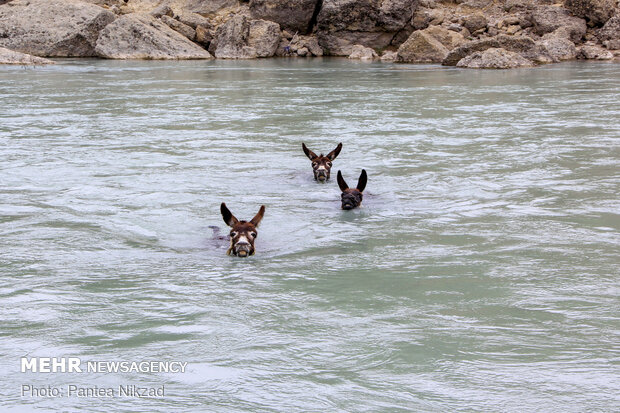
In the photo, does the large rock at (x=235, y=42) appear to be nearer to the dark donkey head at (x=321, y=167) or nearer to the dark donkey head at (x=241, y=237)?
the dark donkey head at (x=321, y=167)

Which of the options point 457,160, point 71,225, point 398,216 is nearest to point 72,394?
point 71,225

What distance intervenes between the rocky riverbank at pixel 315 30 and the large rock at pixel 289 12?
1.9 inches

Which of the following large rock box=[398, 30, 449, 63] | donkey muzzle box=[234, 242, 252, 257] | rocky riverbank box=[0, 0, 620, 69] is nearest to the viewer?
donkey muzzle box=[234, 242, 252, 257]

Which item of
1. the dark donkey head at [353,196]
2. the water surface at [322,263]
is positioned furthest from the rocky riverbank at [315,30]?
the dark donkey head at [353,196]

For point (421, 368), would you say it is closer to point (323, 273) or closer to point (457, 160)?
point (323, 273)

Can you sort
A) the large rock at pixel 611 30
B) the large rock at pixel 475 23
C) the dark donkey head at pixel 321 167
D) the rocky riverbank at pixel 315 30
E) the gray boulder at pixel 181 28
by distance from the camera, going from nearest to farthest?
the dark donkey head at pixel 321 167 < the large rock at pixel 611 30 < the rocky riverbank at pixel 315 30 < the large rock at pixel 475 23 < the gray boulder at pixel 181 28

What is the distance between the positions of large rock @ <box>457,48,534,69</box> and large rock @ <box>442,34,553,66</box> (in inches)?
35.2

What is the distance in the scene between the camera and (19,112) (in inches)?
664

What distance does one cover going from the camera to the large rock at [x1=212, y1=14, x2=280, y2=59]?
35750 millimetres

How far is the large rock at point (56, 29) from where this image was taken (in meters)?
34.1

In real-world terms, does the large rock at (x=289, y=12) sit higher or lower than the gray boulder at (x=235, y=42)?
higher

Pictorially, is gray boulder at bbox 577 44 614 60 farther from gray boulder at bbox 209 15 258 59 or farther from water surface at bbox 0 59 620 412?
water surface at bbox 0 59 620 412

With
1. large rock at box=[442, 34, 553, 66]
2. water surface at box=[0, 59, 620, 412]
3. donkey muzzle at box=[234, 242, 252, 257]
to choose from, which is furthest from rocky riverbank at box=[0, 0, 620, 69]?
donkey muzzle at box=[234, 242, 252, 257]

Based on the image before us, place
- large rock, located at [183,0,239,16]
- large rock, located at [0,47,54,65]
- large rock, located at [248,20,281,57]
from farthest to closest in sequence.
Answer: large rock, located at [183,0,239,16] < large rock, located at [248,20,281,57] < large rock, located at [0,47,54,65]
